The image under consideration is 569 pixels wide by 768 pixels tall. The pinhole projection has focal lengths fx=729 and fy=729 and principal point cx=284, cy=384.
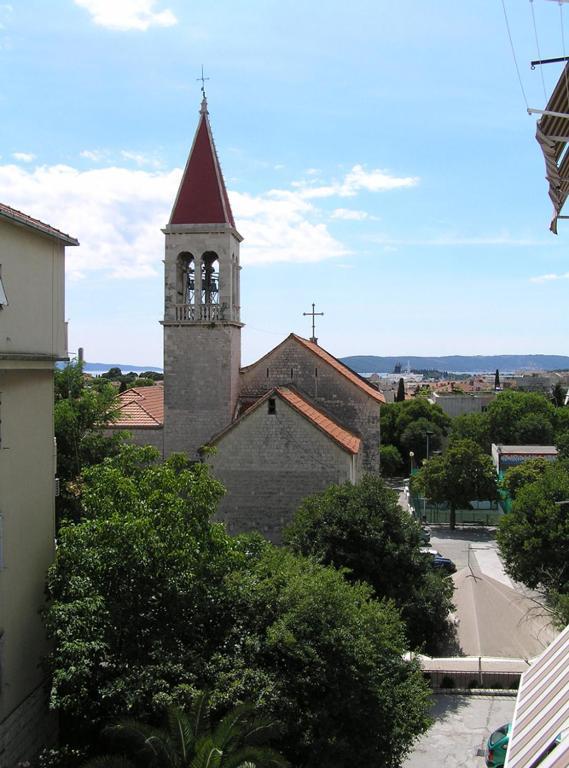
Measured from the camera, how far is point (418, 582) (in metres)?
19.8

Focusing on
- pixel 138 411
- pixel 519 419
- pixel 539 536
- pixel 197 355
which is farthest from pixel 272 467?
pixel 519 419

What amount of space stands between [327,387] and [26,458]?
1634 centimetres

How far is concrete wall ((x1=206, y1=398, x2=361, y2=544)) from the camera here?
23.3m

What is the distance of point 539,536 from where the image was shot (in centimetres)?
2500

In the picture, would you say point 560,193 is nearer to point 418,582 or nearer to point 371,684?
point 371,684

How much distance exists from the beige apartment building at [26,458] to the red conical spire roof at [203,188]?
1103 centimetres

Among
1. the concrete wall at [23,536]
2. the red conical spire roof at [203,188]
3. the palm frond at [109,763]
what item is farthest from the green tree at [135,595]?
the red conical spire roof at [203,188]

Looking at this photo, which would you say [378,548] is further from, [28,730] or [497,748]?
[28,730]

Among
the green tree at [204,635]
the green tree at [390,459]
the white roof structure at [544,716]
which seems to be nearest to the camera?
the white roof structure at [544,716]

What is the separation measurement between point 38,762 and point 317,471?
1252 centimetres

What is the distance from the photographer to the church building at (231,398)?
76.8 feet

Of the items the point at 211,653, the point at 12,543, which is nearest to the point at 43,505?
the point at 12,543

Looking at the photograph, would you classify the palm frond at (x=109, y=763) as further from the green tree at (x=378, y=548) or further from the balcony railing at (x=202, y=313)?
the balcony railing at (x=202, y=313)

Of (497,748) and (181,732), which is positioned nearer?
(181,732)
